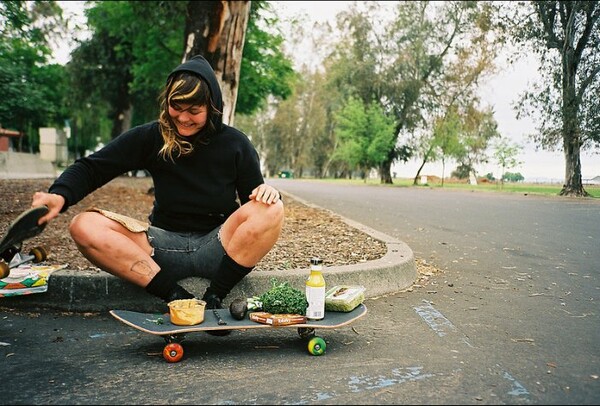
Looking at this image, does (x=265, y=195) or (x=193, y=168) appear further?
(x=193, y=168)

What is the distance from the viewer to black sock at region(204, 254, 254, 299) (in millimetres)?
3666

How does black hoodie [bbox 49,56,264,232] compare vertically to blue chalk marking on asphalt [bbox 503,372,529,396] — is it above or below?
above

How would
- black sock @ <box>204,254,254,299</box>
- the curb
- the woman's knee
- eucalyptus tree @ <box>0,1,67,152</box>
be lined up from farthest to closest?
eucalyptus tree @ <box>0,1,67,152</box>, the curb, black sock @ <box>204,254,254,299</box>, the woman's knee

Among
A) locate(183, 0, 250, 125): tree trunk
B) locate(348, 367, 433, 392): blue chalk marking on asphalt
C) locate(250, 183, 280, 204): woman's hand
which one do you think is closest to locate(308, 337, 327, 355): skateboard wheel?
locate(348, 367, 433, 392): blue chalk marking on asphalt

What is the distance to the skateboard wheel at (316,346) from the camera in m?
3.10

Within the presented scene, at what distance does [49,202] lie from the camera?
10.5ft

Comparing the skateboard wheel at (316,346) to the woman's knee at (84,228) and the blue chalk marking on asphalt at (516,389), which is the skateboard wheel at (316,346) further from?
the woman's knee at (84,228)

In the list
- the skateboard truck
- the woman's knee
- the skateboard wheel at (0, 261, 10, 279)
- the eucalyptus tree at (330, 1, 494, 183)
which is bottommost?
the skateboard truck

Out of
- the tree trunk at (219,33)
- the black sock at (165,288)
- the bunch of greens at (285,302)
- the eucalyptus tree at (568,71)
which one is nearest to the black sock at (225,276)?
the black sock at (165,288)

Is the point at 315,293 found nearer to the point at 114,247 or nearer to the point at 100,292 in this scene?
the point at 114,247

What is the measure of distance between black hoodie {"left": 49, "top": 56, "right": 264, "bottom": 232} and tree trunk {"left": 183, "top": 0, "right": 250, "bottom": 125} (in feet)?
24.0

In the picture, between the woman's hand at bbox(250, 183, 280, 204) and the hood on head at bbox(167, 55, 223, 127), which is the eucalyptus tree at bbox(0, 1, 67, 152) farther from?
the woman's hand at bbox(250, 183, 280, 204)

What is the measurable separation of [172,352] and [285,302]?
0.75m

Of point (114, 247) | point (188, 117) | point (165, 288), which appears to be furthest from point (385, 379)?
point (188, 117)
